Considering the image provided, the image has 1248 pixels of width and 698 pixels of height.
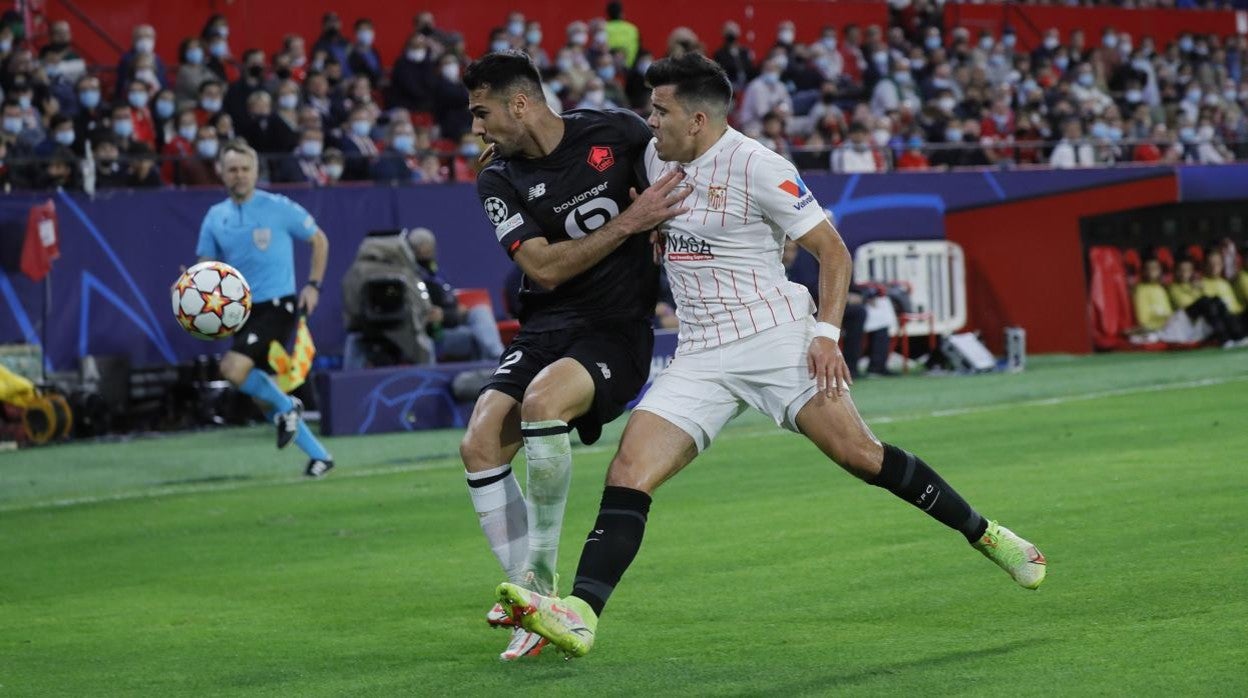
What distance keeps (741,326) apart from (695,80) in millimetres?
880

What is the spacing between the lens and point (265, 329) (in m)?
12.7

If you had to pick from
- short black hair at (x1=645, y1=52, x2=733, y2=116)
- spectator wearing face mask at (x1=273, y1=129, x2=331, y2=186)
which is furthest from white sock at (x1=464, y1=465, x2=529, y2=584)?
spectator wearing face mask at (x1=273, y1=129, x2=331, y2=186)

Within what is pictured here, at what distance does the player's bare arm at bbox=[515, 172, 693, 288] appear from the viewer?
6.34 metres

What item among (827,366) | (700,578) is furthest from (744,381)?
(700,578)

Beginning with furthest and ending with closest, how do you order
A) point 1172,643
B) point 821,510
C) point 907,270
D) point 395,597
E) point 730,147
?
1. point 907,270
2. point 821,510
3. point 395,597
4. point 730,147
5. point 1172,643

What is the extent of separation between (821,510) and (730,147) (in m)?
3.67

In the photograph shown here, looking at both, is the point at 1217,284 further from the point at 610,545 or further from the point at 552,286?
the point at 610,545

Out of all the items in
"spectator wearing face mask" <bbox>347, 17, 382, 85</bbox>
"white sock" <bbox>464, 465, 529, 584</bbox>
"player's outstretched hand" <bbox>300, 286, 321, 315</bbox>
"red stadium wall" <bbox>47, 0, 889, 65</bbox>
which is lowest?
"white sock" <bbox>464, 465, 529, 584</bbox>

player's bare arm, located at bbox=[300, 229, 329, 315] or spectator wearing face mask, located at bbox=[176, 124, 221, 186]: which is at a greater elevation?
spectator wearing face mask, located at bbox=[176, 124, 221, 186]

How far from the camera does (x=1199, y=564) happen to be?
7.13 m

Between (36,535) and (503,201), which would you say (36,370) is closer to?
(36,535)

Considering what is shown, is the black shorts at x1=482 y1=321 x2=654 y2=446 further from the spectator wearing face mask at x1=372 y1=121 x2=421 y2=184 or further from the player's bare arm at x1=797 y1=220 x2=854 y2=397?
the spectator wearing face mask at x1=372 y1=121 x2=421 y2=184

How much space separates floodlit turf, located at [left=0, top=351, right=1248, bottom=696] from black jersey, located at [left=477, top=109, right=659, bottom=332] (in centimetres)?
121

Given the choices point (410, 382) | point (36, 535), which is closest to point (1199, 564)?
point (36, 535)
